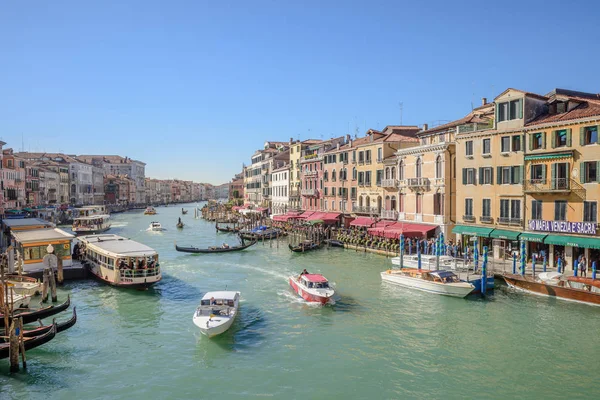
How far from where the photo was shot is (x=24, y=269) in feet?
88.1

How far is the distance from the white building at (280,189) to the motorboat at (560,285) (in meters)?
42.8

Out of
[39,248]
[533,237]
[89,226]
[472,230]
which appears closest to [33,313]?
[39,248]

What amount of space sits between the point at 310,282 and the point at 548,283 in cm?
1138

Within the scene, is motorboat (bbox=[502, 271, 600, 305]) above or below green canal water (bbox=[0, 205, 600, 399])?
above

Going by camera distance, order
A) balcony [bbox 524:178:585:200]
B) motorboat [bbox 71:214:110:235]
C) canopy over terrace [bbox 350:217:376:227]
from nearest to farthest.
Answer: balcony [bbox 524:178:585:200] → canopy over terrace [bbox 350:217:376:227] → motorboat [bbox 71:214:110:235]

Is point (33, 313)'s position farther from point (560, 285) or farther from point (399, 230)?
point (399, 230)

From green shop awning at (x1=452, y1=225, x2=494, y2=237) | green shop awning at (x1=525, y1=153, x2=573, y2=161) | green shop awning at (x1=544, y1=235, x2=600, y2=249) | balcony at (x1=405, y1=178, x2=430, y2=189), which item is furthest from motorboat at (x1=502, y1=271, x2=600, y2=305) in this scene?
balcony at (x1=405, y1=178, x2=430, y2=189)

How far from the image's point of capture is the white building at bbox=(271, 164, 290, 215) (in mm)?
65938

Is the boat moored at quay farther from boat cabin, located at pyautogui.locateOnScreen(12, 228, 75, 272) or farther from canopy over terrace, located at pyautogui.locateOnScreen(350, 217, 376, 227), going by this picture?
canopy over terrace, located at pyautogui.locateOnScreen(350, 217, 376, 227)

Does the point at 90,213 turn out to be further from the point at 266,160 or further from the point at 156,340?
the point at 156,340

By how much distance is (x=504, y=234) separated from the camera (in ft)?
94.5

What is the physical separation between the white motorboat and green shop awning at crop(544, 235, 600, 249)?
17.4 meters

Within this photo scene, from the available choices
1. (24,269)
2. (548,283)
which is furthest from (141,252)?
(548,283)

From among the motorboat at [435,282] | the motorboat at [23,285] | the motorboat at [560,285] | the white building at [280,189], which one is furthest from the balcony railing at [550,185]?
the white building at [280,189]
